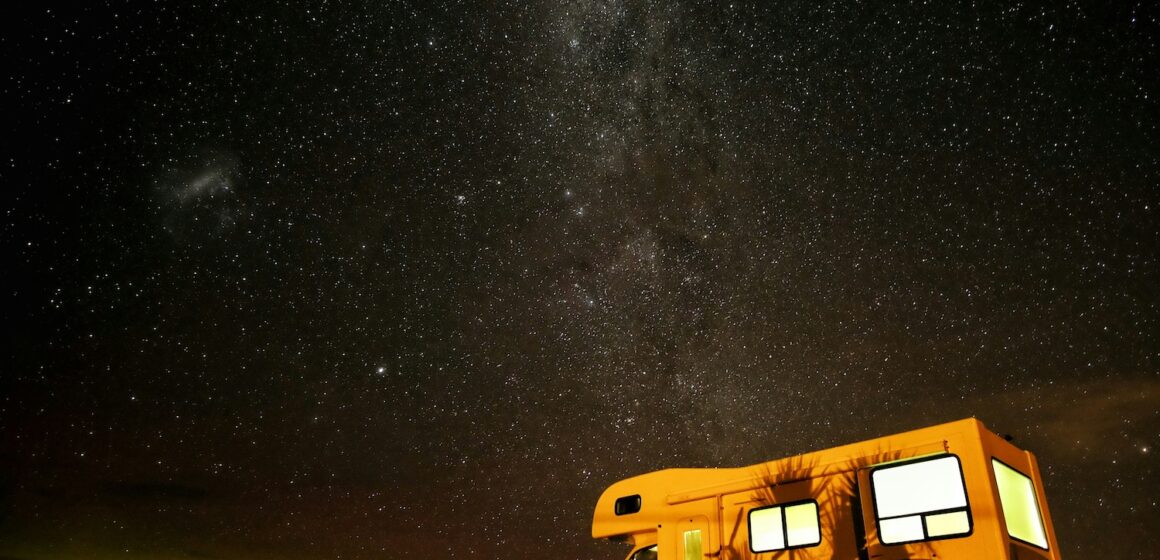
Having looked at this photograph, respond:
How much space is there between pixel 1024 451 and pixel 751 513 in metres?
2.64

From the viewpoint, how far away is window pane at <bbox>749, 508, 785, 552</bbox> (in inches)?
256

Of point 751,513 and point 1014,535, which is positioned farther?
point 751,513

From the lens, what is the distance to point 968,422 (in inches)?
224

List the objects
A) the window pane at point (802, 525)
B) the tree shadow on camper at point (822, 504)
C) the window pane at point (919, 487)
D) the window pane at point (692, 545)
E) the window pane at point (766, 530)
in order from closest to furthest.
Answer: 1. the window pane at point (919, 487)
2. the tree shadow on camper at point (822, 504)
3. the window pane at point (802, 525)
4. the window pane at point (766, 530)
5. the window pane at point (692, 545)

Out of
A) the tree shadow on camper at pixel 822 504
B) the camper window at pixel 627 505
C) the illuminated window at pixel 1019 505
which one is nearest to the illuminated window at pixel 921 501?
the tree shadow on camper at pixel 822 504

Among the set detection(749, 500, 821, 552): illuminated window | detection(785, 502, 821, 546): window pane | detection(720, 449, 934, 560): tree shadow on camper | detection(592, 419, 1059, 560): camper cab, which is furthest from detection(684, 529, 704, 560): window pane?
detection(785, 502, 821, 546): window pane

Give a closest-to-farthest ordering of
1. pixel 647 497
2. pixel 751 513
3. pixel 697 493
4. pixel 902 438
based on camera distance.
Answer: pixel 902 438
pixel 751 513
pixel 697 493
pixel 647 497

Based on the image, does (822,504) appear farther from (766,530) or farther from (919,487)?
(919,487)

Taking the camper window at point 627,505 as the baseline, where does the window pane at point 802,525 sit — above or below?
below

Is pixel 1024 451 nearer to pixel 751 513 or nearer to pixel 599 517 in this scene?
pixel 751 513

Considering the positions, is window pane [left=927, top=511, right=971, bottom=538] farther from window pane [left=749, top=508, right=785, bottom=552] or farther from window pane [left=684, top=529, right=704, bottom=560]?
window pane [left=684, top=529, right=704, bottom=560]

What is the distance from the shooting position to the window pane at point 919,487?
18.2 ft

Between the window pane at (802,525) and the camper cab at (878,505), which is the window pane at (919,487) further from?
the window pane at (802,525)

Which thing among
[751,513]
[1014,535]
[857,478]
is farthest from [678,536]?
[1014,535]
